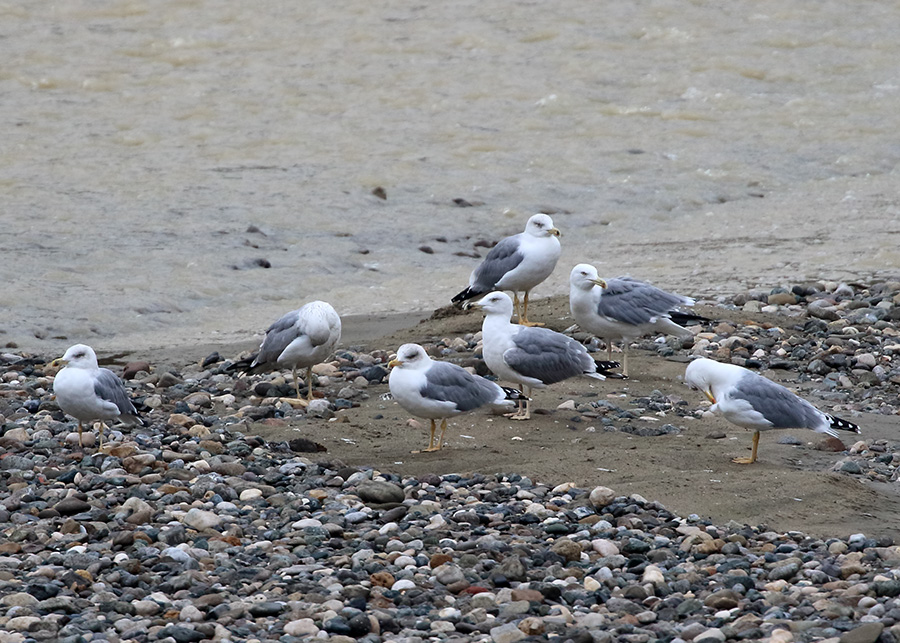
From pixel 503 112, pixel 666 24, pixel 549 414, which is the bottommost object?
pixel 549 414

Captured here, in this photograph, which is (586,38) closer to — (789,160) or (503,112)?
(503,112)

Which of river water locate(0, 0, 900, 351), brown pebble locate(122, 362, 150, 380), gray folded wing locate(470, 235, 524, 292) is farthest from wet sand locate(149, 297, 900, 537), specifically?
river water locate(0, 0, 900, 351)

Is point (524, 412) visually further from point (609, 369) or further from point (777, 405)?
point (777, 405)

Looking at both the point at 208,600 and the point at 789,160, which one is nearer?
the point at 208,600

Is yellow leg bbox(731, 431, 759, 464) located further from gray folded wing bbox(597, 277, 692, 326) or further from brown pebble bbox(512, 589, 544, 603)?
brown pebble bbox(512, 589, 544, 603)

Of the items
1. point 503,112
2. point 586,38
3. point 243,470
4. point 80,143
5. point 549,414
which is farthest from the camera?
point 586,38

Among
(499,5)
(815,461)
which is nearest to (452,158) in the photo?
(499,5)

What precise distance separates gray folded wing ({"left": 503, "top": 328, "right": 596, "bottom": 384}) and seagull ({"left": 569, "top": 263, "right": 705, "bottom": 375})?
0.79m

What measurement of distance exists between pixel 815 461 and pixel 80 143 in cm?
1294

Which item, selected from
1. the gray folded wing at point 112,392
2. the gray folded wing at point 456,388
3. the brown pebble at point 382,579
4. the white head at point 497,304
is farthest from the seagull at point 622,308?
the brown pebble at point 382,579

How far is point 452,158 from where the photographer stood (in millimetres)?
16484

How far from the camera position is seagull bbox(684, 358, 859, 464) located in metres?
5.94

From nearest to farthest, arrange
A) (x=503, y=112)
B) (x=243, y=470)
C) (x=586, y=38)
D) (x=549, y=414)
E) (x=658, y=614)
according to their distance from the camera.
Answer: (x=658, y=614), (x=243, y=470), (x=549, y=414), (x=503, y=112), (x=586, y=38)

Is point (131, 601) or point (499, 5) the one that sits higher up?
point (499, 5)
